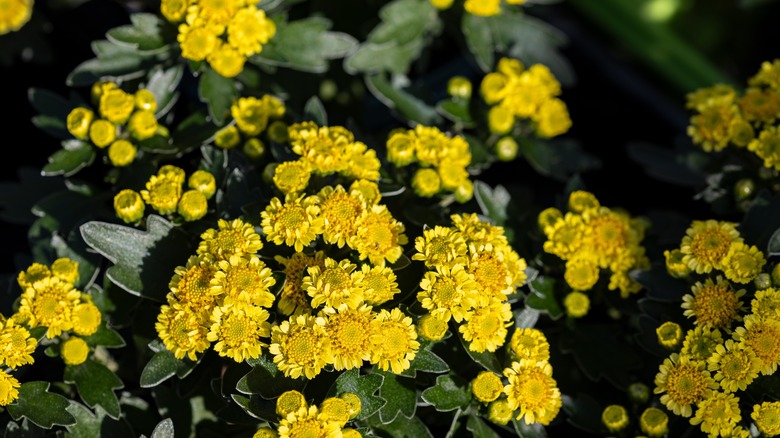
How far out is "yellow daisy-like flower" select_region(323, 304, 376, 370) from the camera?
1.17 metres

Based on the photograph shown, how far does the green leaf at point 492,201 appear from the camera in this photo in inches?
59.1

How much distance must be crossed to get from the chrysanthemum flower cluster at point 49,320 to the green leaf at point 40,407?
1.0 inches

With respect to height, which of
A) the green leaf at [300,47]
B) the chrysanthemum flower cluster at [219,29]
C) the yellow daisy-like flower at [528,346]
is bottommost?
the yellow daisy-like flower at [528,346]

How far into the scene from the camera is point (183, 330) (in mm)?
1223

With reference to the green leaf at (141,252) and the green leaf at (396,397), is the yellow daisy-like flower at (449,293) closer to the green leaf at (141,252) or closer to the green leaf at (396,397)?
the green leaf at (396,397)

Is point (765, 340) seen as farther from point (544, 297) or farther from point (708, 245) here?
point (544, 297)

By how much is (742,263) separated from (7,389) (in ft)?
3.74

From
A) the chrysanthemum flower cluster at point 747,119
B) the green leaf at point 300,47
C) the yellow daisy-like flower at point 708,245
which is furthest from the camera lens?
the green leaf at point 300,47

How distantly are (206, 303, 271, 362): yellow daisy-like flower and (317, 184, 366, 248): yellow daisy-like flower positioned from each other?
154 millimetres

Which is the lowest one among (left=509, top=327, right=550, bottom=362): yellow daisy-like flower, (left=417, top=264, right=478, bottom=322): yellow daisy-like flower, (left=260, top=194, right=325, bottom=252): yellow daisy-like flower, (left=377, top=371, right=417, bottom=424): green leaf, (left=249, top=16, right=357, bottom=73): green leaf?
(left=377, top=371, right=417, bottom=424): green leaf

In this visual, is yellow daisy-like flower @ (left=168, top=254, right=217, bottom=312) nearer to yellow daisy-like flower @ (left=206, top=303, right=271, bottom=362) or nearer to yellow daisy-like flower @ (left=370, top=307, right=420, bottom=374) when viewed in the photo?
yellow daisy-like flower @ (left=206, top=303, right=271, bottom=362)

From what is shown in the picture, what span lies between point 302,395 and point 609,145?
56.0 inches

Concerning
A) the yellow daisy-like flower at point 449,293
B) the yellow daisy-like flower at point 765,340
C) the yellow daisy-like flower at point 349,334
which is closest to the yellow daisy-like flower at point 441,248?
the yellow daisy-like flower at point 449,293

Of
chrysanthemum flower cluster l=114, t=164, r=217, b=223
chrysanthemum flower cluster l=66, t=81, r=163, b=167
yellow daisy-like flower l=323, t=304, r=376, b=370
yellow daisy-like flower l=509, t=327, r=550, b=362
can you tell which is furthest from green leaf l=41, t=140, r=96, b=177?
yellow daisy-like flower l=509, t=327, r=550, b=362
